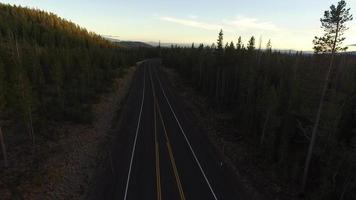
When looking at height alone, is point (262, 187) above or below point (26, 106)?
below

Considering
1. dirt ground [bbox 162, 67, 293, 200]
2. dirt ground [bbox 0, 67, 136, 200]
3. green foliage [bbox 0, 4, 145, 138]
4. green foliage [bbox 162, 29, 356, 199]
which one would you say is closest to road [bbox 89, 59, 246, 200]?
dirt ground [bbox 162, 67, 293, 200]

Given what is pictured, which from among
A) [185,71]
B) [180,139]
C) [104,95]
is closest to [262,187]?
[180,139]

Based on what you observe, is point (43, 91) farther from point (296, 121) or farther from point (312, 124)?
point (312, 124)

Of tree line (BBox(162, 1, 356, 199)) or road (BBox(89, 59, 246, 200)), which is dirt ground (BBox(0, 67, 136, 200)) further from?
tree line (BBox(162, 1, 356, 199))

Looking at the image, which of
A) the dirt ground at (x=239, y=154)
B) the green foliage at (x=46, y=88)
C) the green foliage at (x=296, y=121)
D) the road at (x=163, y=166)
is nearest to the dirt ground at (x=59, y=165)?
the road at (x=163, y=166)

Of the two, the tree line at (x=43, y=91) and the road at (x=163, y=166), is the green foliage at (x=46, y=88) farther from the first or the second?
the road at (x=163, y=166)

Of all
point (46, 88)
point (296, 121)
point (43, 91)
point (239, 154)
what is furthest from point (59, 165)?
point (46, 88)

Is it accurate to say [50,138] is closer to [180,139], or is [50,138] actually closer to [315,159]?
[180,139]

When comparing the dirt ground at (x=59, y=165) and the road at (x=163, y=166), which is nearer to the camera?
the dirt ground at (x=59, y=165)
